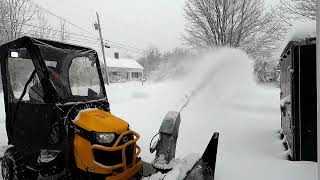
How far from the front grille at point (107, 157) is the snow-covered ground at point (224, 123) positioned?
0.71 meters

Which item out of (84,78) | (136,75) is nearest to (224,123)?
(84,78)

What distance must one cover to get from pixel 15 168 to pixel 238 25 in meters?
21.2

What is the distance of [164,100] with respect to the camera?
1334 cm

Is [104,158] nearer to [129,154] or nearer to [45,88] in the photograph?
[129,154]

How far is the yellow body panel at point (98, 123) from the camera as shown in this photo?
12.2ft

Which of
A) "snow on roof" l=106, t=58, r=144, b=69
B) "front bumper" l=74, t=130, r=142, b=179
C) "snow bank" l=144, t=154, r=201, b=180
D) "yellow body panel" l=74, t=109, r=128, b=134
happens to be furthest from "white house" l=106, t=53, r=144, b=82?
"snow bank" l=144, t=154, r=201, b=180

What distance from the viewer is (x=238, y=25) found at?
2311cm

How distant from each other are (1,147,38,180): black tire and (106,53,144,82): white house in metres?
47.9

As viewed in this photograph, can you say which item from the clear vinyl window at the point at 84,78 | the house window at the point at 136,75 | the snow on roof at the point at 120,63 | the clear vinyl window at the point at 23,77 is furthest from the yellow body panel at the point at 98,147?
the house window at the point at 136,75

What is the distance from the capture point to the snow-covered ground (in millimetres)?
4723

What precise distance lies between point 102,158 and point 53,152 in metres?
0.71

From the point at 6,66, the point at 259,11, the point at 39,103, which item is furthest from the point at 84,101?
the point at 259,11

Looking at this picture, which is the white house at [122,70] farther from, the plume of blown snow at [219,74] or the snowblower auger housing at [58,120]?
the snowblower auger housing at [58,120]

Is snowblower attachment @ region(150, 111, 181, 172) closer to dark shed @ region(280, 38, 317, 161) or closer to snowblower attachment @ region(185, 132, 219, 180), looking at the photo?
snowblower attachment @ region(185, 132, 219, 180)
